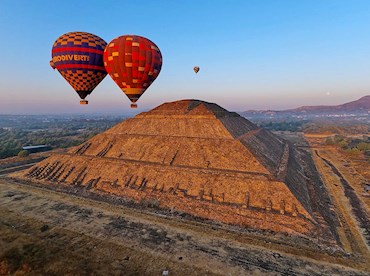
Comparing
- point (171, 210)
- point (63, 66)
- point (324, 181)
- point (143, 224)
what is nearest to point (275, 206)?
point (171, 210)

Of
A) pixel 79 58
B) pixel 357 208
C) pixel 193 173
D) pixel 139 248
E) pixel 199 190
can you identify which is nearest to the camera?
pixel 139 248

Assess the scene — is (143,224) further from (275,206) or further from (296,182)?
(296,182)

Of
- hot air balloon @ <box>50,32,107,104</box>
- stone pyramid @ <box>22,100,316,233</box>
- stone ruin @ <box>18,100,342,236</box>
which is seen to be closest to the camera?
stone ruin @ <box>18,100,342,236</box>

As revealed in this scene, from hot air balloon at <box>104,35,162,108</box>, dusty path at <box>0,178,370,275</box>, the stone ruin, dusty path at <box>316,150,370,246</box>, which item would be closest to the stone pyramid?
the stone ruin

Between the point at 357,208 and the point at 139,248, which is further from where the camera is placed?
the point at 357,208

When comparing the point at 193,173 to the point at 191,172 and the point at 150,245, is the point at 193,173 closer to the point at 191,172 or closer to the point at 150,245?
the point at 191,172

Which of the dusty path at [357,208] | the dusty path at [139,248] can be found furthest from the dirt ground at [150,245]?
the dusty path at [357,208]

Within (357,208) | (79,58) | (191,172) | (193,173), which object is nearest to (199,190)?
(193,173)

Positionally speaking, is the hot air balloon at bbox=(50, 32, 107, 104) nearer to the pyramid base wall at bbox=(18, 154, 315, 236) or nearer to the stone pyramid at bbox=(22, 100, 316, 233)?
the pyramid base wall at bbox=(18, 154, 315, 236)
